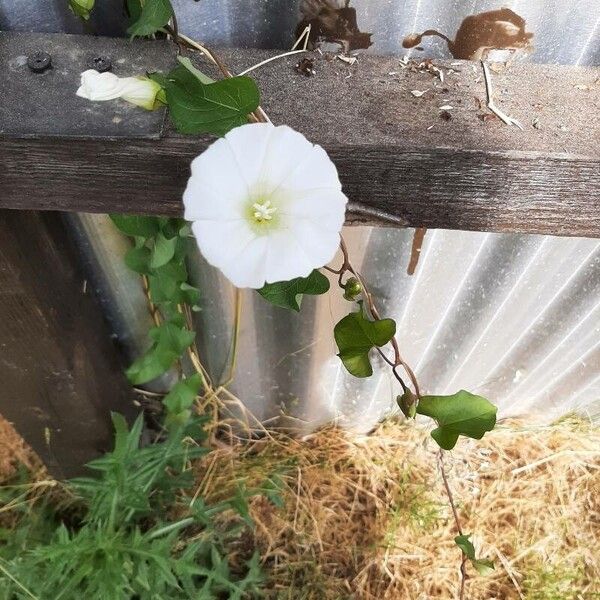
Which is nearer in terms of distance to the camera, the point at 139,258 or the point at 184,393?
the point at 139,258

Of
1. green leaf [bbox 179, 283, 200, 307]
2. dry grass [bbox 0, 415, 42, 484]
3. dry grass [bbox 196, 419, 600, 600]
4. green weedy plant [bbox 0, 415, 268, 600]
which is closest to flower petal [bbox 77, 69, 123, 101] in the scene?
green leaf [bbox 179, 283, 200, 307]

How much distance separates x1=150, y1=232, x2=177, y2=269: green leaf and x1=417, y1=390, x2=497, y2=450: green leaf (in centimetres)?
39

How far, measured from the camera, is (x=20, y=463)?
156 centimetres

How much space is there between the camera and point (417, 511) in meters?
1.54

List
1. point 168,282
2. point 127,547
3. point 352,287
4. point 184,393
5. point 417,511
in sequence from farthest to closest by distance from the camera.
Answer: point 417,511, point 184,393, point 127,547, point 168,282, point 352,287

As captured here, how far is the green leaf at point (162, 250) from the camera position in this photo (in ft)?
2.77

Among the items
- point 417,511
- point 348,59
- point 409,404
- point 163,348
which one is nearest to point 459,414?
point 409,404

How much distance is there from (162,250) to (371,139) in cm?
37

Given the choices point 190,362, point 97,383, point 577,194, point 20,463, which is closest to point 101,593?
point 97,383

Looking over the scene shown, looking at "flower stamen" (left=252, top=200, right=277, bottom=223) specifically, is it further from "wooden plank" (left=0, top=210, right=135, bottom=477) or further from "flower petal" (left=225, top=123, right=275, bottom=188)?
"wooden plank" (left=0, top=210, right=135, bottom=477)

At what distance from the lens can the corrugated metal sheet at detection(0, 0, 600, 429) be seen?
2.22ft

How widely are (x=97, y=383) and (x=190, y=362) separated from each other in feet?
0.68

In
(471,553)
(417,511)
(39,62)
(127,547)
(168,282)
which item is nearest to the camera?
(39,62)

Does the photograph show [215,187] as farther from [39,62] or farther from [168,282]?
[168,282]
